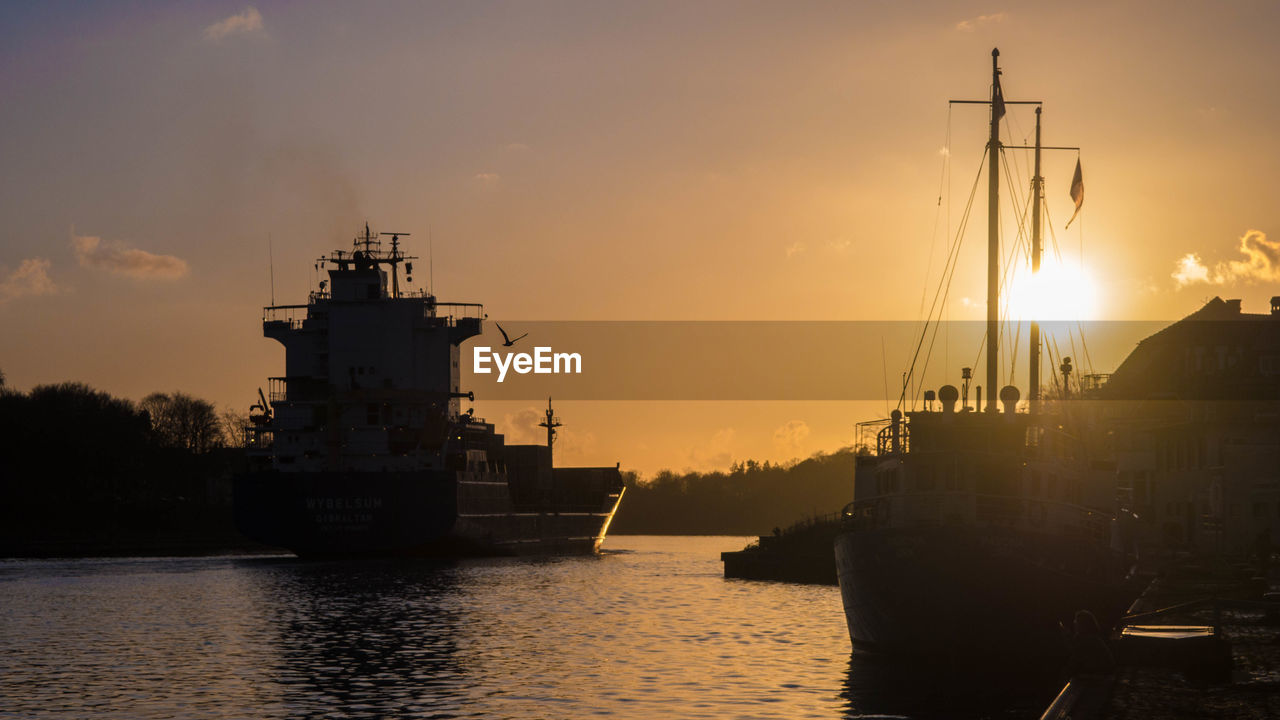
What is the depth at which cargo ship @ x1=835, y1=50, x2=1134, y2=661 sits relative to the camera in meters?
32.0

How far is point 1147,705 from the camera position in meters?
21.6

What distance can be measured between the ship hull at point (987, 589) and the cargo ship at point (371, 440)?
191 feet

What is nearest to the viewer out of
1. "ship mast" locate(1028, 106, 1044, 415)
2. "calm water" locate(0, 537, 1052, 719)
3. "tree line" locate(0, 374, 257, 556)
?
"calm water" locate(0, 537, 1052, 719)

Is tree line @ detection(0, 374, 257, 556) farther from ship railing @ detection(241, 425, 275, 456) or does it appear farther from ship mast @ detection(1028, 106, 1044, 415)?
ship mast @ detection(1028, 106, 1044, 415)

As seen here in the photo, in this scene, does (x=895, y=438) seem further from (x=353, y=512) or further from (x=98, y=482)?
(x=98, y=482)

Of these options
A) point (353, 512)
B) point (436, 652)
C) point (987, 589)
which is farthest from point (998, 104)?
point (353, 512)

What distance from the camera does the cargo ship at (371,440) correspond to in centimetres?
8694

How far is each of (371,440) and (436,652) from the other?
5528 centimetres

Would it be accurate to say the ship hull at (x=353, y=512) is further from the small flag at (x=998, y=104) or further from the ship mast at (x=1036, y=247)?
the small flag at (x=998, y=104)

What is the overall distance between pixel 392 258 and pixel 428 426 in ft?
46.9

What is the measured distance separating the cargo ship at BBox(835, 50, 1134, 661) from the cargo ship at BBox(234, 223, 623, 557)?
175 ft

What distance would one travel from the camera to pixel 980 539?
1261 inches

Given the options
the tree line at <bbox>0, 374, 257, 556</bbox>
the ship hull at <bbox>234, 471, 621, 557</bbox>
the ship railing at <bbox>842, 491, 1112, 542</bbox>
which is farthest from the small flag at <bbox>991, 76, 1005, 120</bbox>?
the tree line at <bbox>0, 374, 257, 556</bbox>

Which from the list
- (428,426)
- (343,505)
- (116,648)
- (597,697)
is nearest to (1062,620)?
(597,697)
